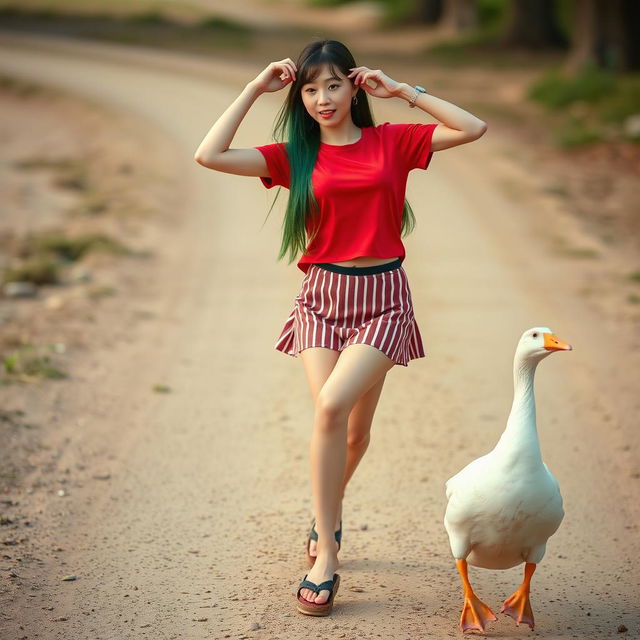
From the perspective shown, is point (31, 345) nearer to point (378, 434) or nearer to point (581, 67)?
point (378, 434)

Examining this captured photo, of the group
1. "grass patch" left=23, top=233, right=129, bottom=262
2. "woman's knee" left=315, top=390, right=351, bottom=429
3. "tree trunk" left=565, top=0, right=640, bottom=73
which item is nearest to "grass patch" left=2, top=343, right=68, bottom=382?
Answer: "grass patch" left=23, top=233, right=129, bottom=262

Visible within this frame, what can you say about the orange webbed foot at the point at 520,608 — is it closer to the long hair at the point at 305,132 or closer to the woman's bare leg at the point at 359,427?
the woman's bare leg at the point at 359,427

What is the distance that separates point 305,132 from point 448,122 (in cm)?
60

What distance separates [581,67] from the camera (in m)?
18.9

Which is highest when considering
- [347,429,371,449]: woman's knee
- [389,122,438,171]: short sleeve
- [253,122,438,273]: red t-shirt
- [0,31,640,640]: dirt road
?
[389,122,438,171]: short sleeve

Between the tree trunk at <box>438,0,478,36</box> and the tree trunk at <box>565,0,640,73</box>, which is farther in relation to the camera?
the tree trunk at <box>438,0,478,36</box>

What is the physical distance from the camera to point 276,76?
4.32 meters

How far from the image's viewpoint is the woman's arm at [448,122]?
4227 mm

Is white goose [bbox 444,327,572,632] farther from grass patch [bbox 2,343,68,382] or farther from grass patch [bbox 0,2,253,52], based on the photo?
grass patch [bbox 0,2,253,52]

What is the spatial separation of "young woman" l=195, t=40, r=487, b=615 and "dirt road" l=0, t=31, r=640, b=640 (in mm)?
510

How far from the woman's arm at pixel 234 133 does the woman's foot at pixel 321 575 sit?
64.2 inches

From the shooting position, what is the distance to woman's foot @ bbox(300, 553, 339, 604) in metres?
4.16

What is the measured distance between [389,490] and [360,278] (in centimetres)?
175

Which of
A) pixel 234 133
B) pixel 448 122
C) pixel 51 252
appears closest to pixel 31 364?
pixel 51 252
